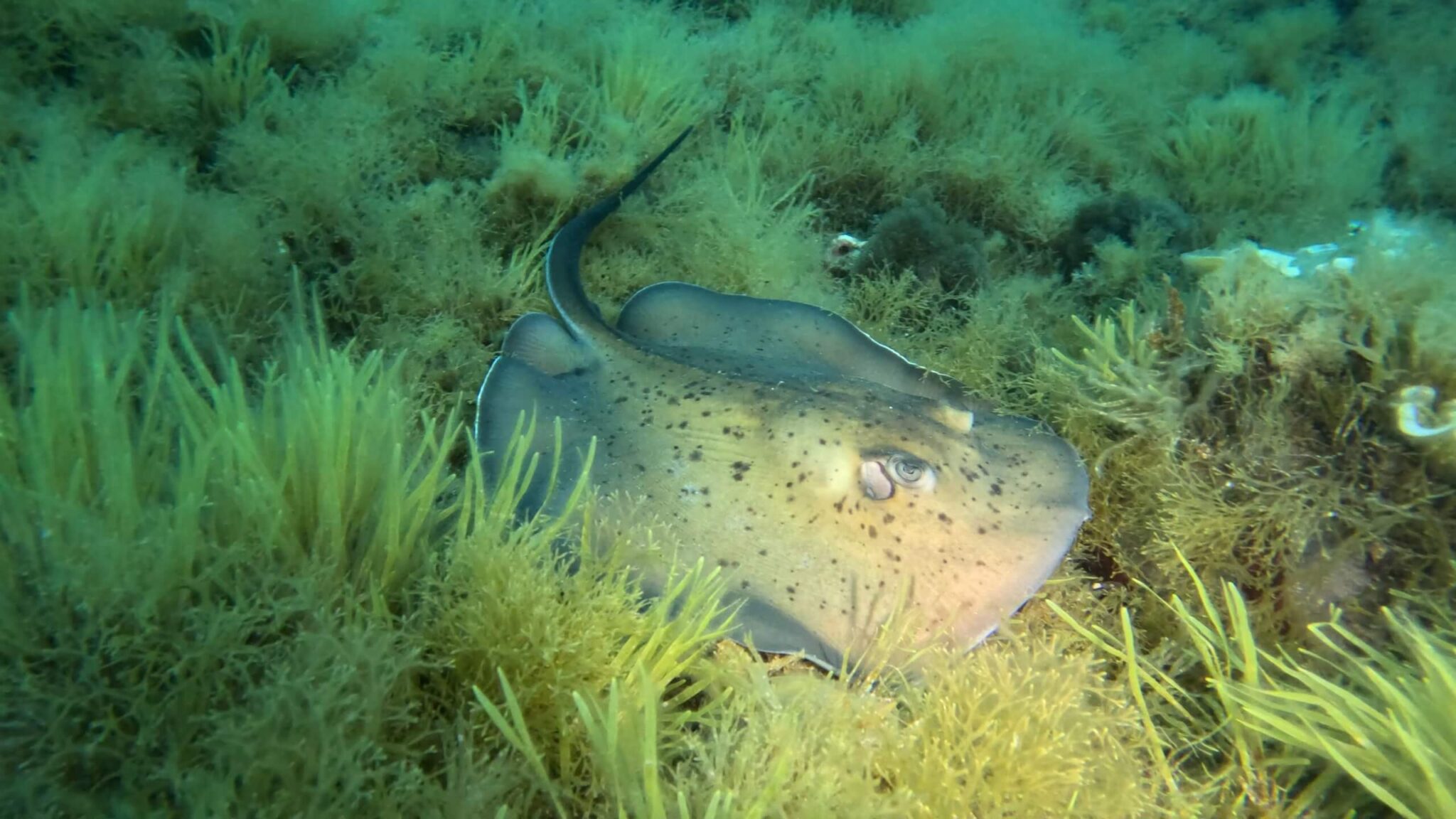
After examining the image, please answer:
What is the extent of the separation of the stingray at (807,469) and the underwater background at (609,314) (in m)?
0.21

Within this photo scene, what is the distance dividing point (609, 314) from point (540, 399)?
3.93 ft

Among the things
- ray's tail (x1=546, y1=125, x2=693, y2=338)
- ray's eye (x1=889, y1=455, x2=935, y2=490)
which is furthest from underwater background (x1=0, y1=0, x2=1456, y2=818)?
ray's eye (x1=889, y1=455, x2=935, y2=490)

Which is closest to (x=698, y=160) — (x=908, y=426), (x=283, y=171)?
(x=283, y=171)

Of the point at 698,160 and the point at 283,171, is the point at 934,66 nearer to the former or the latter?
the point at 698,160

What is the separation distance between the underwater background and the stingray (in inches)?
8.4

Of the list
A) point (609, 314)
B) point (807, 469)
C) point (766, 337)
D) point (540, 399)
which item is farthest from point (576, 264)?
point (807, 469)

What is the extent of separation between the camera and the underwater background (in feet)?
5.56

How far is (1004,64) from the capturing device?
20.8ft

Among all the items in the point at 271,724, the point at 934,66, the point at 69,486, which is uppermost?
the point at 934,66

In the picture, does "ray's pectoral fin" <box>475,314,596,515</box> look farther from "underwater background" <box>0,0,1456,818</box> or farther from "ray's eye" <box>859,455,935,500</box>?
"ray's eye" <box>859,455,935,500</box>

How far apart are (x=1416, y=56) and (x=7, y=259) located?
11772 millimetres

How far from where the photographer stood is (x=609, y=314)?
4.46 m

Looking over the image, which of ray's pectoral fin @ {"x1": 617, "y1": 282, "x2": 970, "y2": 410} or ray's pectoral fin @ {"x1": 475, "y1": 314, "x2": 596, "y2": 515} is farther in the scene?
ray's pectoral fin @ {"x1": 617, "y1": 282, "x2": 970, "y2": 410}

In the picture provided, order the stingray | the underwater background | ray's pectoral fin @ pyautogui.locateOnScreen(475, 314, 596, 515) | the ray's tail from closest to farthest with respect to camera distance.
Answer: the underwater background < the stingray < ray's pectoral fin @ pyautogui.locateOnScreen(475, 314, 596, 515) < the ray's tail
